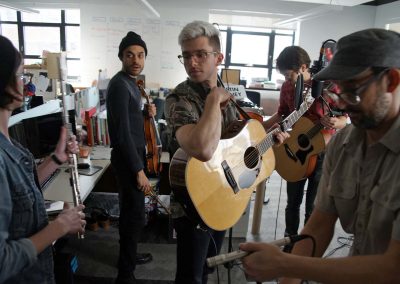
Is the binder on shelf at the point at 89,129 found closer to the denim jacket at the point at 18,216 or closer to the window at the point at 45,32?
the denim jacket at the point at 18,216

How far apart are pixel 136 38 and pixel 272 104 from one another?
17.6 ft

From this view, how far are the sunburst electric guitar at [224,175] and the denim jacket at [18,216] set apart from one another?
625 mm

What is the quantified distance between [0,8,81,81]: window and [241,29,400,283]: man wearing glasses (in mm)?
7966

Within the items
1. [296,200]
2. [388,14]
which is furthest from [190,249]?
[388,14]

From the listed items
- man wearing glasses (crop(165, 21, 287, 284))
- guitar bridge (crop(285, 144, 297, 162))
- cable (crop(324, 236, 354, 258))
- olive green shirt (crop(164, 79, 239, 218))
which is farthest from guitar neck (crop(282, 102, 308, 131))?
cable (crop(324, 236, 354, 258))

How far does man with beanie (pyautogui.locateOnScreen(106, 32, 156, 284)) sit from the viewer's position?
2.12m

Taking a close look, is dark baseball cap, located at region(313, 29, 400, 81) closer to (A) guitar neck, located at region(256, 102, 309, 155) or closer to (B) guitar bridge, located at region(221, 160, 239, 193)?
(B) guitar bridge, located at region(221, 160, 239, 193)

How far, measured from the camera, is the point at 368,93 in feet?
2.82

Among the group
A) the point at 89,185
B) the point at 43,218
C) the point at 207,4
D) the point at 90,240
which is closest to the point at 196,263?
the point at 43,218

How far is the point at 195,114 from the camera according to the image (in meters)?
1.47

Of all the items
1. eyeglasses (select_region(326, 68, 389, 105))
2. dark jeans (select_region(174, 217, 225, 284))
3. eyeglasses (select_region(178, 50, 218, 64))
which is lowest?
dark jeans (select_region(174, 217, 225, 284))

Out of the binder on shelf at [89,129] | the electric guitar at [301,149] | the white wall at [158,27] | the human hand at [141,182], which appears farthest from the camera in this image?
the white wall at [158,27]

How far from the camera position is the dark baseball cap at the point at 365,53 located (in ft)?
2.73

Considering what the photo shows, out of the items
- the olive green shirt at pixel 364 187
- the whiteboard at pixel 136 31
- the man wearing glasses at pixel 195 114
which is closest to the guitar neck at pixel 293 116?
the man wearing glasses at pixel 195 114
